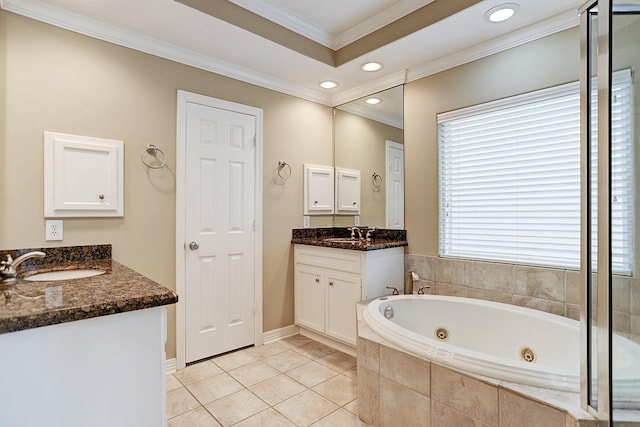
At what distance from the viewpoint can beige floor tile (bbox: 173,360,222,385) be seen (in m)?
2.26

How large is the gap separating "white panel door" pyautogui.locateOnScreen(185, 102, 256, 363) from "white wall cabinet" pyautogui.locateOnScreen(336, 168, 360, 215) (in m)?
1.01

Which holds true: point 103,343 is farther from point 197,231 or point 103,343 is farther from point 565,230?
point 565,230

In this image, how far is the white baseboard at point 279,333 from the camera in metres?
2.91

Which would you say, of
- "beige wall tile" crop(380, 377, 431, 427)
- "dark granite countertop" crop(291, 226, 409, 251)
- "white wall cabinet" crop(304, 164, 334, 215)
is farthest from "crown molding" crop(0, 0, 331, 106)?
"beige wall tile" crop(380, 377, 431, 427)

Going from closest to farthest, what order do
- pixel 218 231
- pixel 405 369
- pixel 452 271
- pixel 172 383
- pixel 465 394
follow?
pixel 465 394 < pixel 405 369 < pixel 172 383 < pixel 452 271 < pixel 218 231

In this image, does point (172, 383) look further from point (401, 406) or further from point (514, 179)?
point (514, 179)

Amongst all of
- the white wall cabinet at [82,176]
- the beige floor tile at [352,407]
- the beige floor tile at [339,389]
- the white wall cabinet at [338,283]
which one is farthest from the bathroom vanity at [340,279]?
the white wall cabinet at [82,176]

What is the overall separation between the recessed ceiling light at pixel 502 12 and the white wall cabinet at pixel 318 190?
1857 mm

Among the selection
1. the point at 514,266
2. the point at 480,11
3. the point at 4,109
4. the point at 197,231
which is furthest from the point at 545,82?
the point at 4,109

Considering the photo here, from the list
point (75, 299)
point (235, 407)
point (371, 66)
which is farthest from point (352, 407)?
point (371, 66)

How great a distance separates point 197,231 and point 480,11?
243cm

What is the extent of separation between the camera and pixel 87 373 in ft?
3.21

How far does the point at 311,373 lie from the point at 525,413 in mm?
1500

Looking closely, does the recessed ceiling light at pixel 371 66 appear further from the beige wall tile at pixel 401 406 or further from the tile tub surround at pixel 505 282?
the beige wall tile at pixel 401 406
